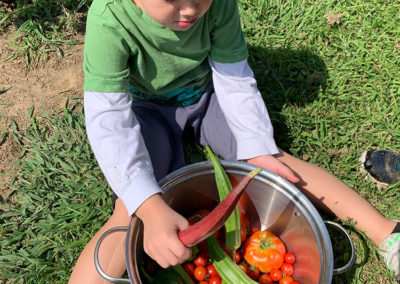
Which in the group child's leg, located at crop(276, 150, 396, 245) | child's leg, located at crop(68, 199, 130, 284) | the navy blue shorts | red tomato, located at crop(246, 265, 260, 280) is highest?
the navy blue shorts

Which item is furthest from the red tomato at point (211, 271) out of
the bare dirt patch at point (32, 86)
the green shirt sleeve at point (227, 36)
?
the bare dirt patch at point (32, 86)

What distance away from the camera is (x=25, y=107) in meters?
2.87

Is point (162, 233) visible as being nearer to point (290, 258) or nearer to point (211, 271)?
point (211, 271)

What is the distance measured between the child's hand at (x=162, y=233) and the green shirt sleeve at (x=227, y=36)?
0.87 m

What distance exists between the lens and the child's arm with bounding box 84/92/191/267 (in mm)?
1686

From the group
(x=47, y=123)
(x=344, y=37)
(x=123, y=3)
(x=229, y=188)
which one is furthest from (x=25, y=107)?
(x=344, y=37)

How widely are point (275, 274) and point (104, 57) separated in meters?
1.32

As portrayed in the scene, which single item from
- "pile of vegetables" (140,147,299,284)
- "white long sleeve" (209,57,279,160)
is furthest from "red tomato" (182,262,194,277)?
"white long sleeve" (209,57,279,160)

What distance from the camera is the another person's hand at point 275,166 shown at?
81.5 inches

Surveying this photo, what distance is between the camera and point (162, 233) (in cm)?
167

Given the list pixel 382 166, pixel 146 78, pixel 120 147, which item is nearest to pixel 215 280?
pixel 120 147

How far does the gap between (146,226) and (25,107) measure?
1.62m

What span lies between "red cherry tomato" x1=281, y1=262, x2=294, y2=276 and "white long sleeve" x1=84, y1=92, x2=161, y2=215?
0.77 m

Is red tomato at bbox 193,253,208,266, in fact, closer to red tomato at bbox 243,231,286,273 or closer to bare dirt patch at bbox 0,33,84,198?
red tomato at bbox 243,231,286,273
